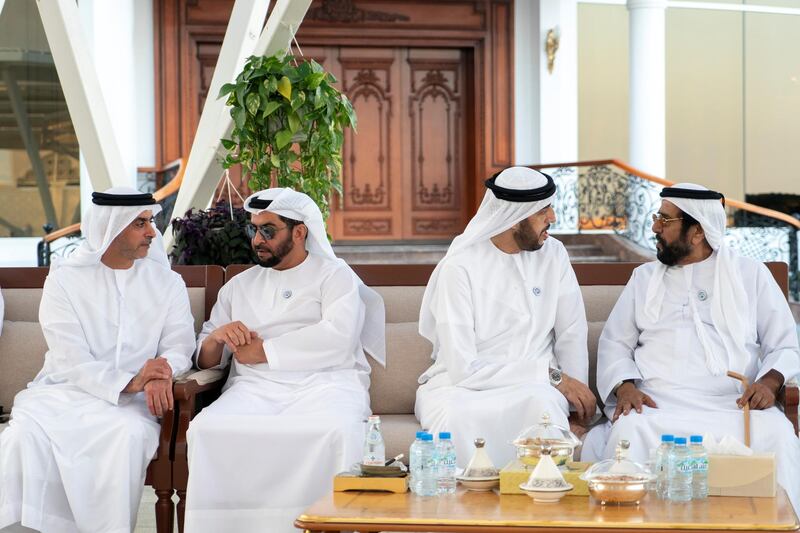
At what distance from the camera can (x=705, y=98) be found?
45.9ft

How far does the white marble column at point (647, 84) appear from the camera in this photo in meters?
11.5

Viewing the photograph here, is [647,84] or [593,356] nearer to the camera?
[593,356]

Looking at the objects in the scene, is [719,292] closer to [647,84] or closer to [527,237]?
[527,237]

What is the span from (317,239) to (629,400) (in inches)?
55.1

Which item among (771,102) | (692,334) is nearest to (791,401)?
(692,334)

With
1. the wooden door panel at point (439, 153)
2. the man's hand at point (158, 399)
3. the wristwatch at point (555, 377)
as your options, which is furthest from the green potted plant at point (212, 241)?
the wooden door panel at point (439, 153)

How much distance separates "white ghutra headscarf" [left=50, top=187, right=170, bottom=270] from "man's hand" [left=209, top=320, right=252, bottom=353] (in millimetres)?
486

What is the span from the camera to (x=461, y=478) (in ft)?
10.6

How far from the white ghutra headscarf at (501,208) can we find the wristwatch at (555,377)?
49 cm

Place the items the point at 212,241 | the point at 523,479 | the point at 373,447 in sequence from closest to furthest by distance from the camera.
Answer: the point at 523,479 < the point at 373,447 < the point at 212,241

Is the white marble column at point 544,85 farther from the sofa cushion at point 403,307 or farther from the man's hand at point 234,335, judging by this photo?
the man's hand at point 234,335

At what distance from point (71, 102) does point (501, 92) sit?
249 inches

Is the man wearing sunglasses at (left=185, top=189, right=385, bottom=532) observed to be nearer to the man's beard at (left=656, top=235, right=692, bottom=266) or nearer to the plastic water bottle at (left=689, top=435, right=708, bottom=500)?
the man's beard at (left=656, top=235, right=692, bottom=266)

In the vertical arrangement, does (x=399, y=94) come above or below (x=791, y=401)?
above
